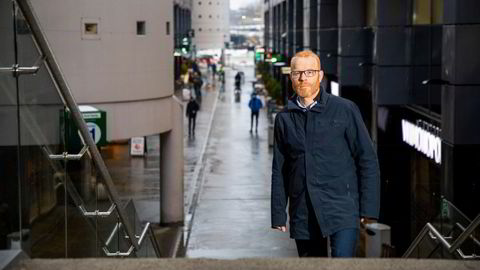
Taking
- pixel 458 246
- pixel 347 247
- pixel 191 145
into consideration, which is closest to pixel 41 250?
pixel 347 247

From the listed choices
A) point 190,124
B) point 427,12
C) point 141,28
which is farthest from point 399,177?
point 190,124

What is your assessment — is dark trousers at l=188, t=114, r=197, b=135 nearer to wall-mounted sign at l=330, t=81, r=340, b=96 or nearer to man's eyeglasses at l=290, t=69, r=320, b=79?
wall-mounted sign at l=330, t=81, r=340, b=96

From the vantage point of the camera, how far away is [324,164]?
648 centimetres

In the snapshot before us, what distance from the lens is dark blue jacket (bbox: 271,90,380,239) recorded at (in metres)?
6.48

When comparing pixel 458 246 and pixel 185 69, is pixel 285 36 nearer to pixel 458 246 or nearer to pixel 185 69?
pixel 185 69

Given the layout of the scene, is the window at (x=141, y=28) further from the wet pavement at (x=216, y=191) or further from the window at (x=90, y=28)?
the wet pavement at (x=216, y=191)

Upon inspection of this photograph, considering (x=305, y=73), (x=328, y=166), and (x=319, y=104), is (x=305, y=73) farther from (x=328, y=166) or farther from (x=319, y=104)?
(x=328, y=166)

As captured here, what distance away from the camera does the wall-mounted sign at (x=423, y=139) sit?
16672mm

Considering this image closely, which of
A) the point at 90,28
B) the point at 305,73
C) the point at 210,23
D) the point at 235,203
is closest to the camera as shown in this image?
the point at 305,73

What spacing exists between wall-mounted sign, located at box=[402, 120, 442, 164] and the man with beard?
32.5 feet

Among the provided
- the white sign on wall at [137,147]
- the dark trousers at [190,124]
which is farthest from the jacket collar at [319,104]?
the dark trousers at [190,124]

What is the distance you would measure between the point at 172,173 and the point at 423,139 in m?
7.21

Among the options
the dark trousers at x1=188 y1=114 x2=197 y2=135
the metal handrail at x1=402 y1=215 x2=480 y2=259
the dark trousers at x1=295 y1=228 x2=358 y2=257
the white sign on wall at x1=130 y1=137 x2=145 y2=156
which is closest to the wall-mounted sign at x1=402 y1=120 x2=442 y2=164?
the metal handrail at x1=402 y1=215 x2=480 y2=259

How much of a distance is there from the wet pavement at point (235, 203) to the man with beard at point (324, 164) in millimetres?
12034
